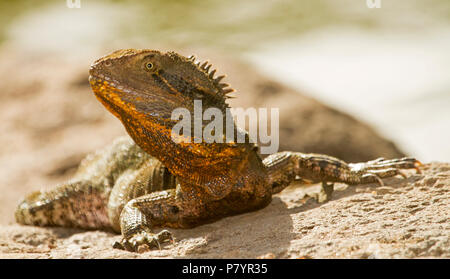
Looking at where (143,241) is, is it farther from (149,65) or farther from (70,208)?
(70,208)

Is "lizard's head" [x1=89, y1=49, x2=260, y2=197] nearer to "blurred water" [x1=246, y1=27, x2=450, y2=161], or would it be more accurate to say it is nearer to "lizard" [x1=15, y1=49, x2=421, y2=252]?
"lizard" [x1=15, y1=49, x2=421, y2=252]

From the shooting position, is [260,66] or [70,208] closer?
[70,208]

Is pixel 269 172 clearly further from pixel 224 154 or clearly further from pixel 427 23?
pixel 427 23

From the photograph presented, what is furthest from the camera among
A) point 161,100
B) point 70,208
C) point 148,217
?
point 70,208

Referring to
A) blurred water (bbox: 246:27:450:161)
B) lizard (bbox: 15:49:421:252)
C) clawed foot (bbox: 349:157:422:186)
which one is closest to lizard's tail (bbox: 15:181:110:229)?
lizard (bbox: 15:49:421:252)

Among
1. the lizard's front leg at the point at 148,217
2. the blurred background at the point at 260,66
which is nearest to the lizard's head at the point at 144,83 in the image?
the lizard's front leg at the point at 148,217

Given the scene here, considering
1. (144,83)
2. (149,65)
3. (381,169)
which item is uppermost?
(149,65)

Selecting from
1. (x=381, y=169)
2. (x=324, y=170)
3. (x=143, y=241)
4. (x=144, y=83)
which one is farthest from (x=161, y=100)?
(x=381, y=169)

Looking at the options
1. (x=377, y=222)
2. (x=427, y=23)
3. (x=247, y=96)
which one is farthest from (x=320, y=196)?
(x=427, y=23)
